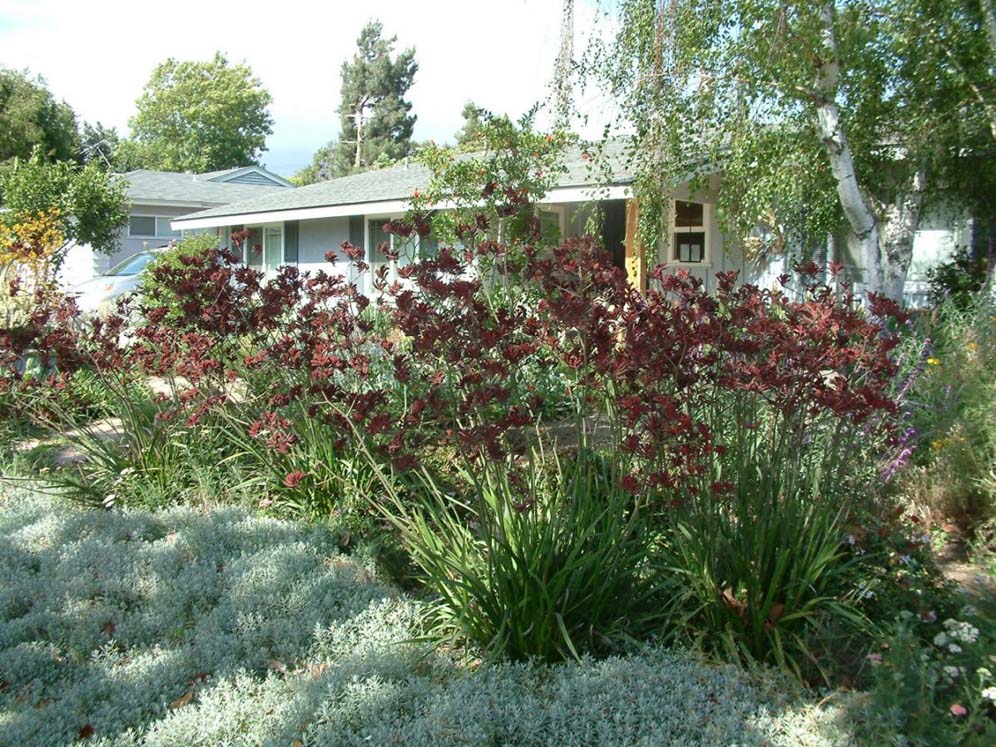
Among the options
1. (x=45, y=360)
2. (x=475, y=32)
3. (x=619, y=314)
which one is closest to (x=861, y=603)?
(x=619, y=314)

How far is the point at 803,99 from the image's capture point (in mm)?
7113

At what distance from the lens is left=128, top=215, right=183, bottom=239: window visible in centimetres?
3225

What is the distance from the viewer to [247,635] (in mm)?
3193

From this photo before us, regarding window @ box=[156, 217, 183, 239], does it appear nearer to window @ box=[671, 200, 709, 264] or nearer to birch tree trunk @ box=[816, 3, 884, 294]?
window @ box=[671, 200, 709, 264]

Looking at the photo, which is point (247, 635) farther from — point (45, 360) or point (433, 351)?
point (45, 360)

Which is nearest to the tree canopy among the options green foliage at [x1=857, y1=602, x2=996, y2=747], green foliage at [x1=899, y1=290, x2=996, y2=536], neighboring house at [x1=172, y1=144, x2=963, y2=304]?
neighboring house at [x1=172, y1=144, x2=963, y2=304]

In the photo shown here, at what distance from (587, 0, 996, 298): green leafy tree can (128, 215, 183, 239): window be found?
28458 millimetres

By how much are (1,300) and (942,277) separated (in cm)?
1127

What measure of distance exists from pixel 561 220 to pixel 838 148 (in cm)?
958

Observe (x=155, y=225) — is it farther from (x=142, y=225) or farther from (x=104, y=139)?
(x=104, y=139)

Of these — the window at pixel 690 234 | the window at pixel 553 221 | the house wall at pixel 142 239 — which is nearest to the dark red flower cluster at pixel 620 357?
the window at pixel 553 221

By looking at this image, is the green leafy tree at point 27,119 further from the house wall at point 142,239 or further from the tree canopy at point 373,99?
the tree canopy at point 373,99

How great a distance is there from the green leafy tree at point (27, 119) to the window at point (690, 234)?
20.7 meters

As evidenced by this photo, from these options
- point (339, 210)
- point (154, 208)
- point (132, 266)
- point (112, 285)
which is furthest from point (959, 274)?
point (154, 208)
